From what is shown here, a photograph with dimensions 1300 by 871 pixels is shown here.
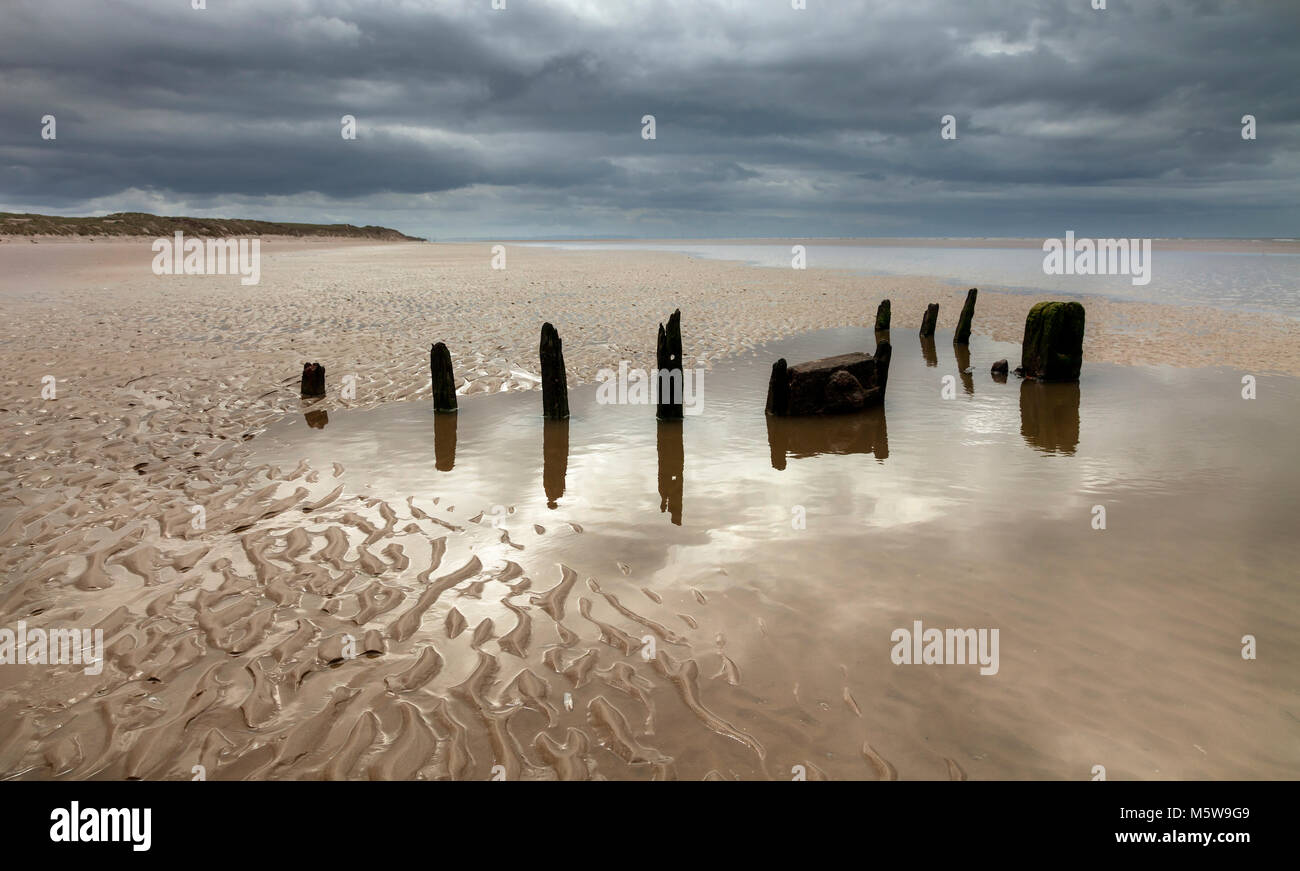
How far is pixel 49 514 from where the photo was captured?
7727mm

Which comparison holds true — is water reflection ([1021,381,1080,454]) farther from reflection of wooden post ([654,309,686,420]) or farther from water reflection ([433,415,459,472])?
water reflection ([433,415,459,472])

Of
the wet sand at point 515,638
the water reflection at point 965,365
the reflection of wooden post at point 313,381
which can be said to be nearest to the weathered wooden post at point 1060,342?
the water reflection at point 965,365

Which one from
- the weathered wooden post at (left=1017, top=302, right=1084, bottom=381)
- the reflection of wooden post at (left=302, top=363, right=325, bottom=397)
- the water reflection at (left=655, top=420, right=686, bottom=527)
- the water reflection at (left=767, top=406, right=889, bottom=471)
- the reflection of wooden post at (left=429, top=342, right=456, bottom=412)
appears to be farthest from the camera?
the weathered wooden post at (left=1017, top=302, right=1084, bottom=381)

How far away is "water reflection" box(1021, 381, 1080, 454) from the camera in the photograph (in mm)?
11203

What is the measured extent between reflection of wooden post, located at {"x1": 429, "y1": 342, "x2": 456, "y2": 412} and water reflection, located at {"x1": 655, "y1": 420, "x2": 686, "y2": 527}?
3.92m

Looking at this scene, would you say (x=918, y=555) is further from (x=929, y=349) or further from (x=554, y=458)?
(x=929, y=349)

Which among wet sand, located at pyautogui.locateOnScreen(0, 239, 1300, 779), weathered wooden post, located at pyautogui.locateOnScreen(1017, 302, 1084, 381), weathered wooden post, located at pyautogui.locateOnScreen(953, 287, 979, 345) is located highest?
weathered wooden post, located at pyautogui.locateOnScreen(953, 287, 979, 345)

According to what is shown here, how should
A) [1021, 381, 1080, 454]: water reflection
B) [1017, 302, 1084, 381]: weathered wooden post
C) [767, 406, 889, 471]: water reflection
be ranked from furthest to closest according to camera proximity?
[1017, 302, 1084, 381]: weathered wooden post → [1021, 381, 1080, 454]: water reflection → [767, 406, 889, 471]: water reflection

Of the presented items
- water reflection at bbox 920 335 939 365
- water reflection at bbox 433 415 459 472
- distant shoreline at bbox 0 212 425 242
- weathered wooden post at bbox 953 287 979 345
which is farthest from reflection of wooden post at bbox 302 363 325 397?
distant shoreline at bbox 0 212 425 242

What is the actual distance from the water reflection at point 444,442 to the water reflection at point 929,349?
1314cm

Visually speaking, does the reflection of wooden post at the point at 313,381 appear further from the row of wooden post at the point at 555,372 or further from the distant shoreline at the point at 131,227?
the distant shoreline at the point at 131,227

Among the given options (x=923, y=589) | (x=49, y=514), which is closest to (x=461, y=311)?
(x=49, y=514)

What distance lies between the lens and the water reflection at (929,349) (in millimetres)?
19219

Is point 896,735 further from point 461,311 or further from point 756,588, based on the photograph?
point 461,311
